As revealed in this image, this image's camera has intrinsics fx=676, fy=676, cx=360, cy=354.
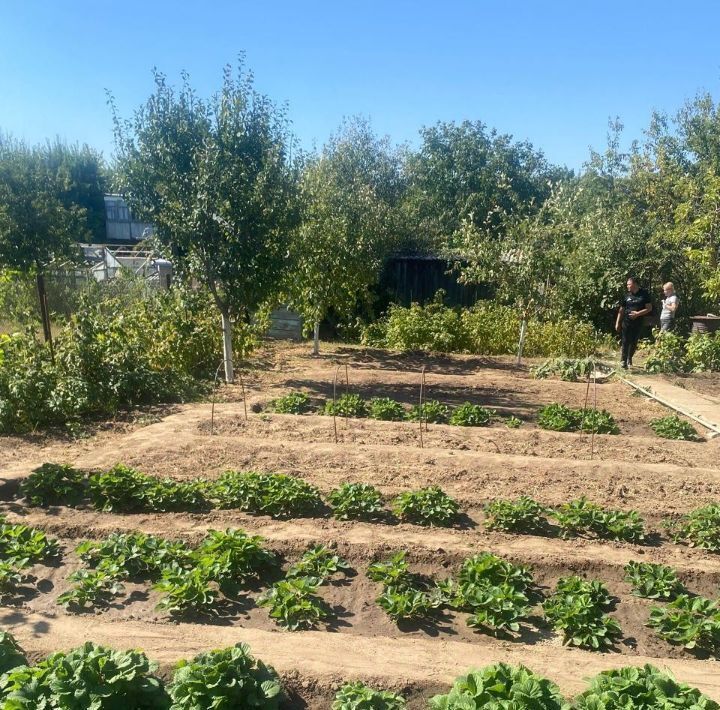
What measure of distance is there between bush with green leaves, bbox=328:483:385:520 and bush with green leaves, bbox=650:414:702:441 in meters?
4.33

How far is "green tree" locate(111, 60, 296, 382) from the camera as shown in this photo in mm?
9852

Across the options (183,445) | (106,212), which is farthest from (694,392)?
(106,212)

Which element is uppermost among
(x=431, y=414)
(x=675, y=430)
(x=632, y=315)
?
(x=632, y=315)

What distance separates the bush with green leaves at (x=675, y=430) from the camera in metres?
8.12

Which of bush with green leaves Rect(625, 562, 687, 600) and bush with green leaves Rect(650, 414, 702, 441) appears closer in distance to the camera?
bush with green leaves Rect(625, 562, 687, 600)

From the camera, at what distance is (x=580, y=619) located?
13.3 feet

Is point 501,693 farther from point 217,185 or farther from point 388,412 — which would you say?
point 217,185

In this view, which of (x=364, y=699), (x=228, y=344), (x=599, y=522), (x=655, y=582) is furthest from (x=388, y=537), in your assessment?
(x=228, y=344)

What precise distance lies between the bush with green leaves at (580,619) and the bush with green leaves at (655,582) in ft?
1.17

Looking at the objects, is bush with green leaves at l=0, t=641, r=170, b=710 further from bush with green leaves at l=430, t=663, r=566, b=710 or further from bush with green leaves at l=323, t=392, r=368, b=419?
bush with green leaves at l=323, t=392, r=368, b=419

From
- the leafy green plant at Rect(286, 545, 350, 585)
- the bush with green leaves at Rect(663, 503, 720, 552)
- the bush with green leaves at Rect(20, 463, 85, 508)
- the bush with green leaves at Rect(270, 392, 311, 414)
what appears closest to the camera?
the leafy green plant at Rect(286, 545, 350, 585)

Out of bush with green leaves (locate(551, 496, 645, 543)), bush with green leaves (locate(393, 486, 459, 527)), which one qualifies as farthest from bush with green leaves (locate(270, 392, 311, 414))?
bush with green leaves (locate(551, 496, 645, 543))

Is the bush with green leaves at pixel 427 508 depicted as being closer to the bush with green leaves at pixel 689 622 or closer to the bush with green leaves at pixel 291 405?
the bush with green leaves at pixel 689 622

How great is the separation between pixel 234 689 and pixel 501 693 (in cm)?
121
